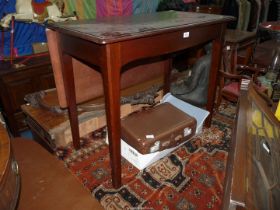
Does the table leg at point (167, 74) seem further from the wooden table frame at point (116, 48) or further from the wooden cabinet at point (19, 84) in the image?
the wooden cabinet at point (19, 84)

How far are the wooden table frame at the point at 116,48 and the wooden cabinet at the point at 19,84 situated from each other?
2.52 feet

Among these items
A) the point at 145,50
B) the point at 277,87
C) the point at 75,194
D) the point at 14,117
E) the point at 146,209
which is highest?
the point at 145,50

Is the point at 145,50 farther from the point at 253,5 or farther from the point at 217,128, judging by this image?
the point at 253,5

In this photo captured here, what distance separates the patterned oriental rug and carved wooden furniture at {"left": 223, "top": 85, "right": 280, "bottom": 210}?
2.67 ft

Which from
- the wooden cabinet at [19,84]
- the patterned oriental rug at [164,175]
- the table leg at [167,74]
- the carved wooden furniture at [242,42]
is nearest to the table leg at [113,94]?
the patterned oriental rug at [164,175]

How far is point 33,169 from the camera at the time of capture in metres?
1.03

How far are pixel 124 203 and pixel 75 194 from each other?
537mm

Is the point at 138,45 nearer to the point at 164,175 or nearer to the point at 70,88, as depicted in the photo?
the point at 70,88

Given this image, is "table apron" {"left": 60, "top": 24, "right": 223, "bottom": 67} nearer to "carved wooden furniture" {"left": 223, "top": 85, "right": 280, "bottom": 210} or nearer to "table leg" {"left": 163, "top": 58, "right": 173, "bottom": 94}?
"carved wooden furniture" {"left": 223, "top": 85, "right": 280, "bottom": 210}

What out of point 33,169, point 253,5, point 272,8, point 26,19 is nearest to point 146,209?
point 33,169

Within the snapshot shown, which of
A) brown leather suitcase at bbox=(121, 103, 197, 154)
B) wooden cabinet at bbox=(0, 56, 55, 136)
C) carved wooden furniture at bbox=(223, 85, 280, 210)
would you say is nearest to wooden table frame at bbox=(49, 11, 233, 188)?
brown leather suitcase at bbox=(121, 103, 197, 154)

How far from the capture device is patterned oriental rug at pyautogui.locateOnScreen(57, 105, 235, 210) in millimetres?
1408

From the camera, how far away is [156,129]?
5.35 feet

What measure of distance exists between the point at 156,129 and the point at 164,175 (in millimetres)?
318
